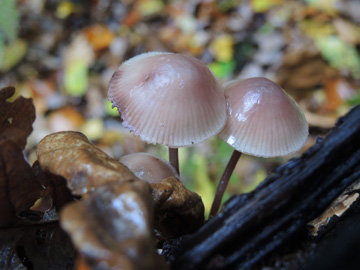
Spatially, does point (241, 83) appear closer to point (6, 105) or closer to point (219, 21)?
point (6, 105)

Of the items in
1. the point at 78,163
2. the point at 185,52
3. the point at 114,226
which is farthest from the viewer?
the point at 185,52

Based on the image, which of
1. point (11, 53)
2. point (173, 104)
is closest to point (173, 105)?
point (173, 104)

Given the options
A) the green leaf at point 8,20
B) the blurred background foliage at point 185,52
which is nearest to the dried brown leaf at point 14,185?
the blurred background foliage at point 185,52

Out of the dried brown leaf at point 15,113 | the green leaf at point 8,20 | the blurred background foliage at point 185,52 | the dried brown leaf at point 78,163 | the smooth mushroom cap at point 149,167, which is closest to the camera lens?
the dried brown leaf at point 78,163

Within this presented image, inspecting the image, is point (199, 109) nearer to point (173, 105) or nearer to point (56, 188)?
point (173, 105)

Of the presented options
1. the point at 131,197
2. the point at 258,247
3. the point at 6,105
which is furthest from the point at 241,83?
the point at 6,105

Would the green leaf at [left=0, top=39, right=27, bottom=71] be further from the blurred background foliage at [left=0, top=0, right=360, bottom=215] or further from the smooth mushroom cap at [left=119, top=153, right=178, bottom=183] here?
the smooth mushroom cap at [left=119, top=153, right=178, bottom=183]

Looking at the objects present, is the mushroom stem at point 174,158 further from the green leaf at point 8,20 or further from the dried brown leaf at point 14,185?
the green leaf at point 8,20
